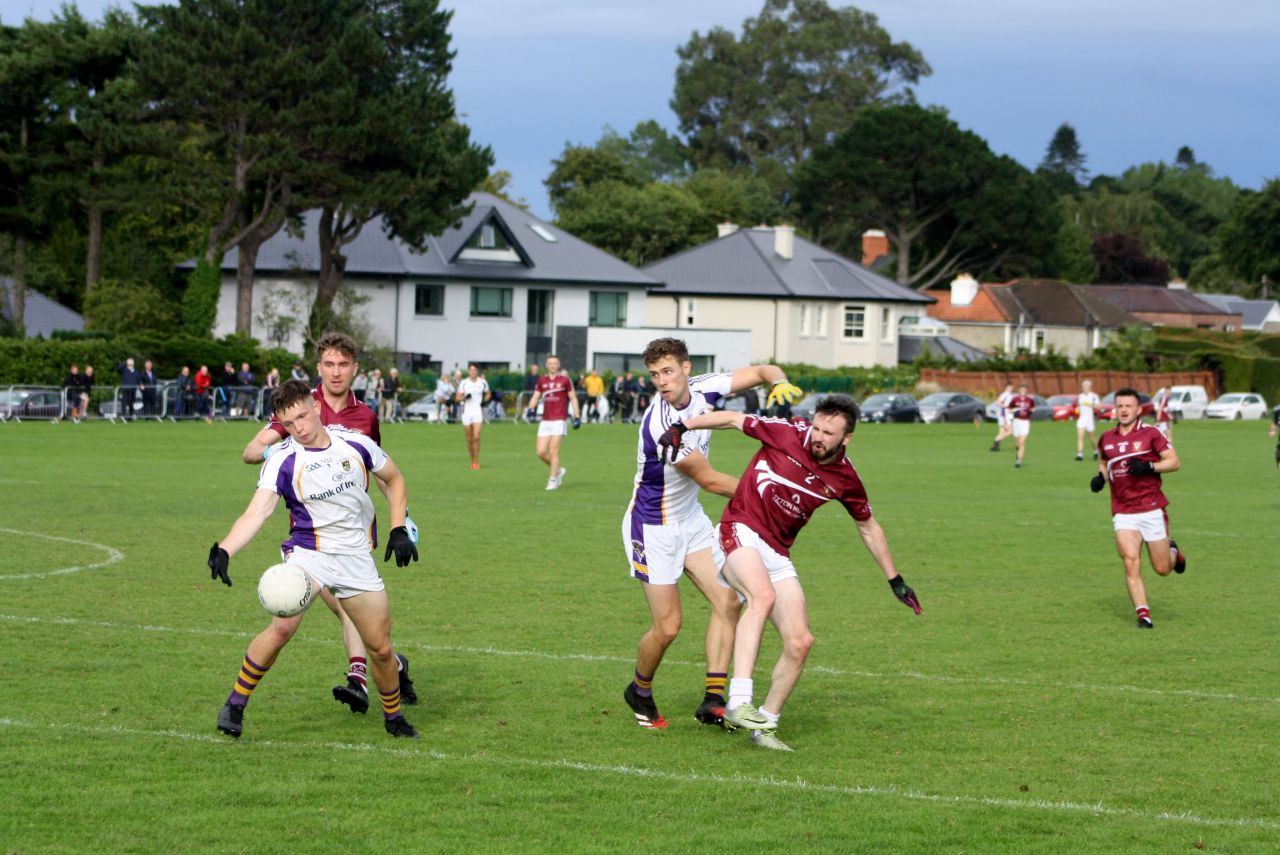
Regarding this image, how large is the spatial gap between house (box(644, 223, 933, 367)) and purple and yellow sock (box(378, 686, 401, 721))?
73.4 m

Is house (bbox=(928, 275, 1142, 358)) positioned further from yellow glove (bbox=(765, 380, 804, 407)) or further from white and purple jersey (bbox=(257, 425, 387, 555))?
white and purple jersey (bbox=(257, 425, 387, 555))

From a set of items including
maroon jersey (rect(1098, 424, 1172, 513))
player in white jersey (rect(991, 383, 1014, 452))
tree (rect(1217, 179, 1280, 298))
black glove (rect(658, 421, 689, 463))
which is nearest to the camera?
black glove (rect(658, 421, 689, 463))

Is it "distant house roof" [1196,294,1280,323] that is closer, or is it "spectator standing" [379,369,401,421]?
"spectator standing" [379,369,401,421]

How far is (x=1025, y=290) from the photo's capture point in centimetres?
10531

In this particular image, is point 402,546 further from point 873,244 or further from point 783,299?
point 873,244

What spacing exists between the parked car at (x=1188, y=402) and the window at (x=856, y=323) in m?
18.2

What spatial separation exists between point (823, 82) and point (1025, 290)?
38.9 m

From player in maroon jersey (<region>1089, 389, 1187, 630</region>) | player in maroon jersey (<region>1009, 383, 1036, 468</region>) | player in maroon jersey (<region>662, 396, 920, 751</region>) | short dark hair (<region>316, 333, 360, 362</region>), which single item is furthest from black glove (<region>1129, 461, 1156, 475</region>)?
player in maroon jersey (<region>1009, 383, 1036, 468</region>)

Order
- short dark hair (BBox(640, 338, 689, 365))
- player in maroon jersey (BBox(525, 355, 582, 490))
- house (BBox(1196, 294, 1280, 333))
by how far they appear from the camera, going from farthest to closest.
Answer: house (BBox(1196, 294, 1280, 333)) → player in maroon jersey (BBox(525, 355, 582, 490)) → short dark hair (BBox(640, 338, 689, 365))

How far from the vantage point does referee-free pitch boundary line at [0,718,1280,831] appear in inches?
304

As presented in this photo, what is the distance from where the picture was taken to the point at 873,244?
368ft

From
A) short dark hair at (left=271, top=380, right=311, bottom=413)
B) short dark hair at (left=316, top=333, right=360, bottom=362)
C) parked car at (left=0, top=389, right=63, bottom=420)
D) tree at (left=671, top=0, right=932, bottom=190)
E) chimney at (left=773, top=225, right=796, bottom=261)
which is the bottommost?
parked car at (left=0, top=389, right=63, bottom=420)

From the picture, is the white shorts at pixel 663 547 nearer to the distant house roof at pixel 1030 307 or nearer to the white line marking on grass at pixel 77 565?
the white line marking on grass at pixel 77 565

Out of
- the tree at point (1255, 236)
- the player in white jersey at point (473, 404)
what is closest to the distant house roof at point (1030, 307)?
the tree at point (1255, 236)
